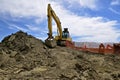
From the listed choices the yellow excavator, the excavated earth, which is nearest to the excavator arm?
the yellow excavator

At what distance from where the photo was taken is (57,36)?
33.2 m

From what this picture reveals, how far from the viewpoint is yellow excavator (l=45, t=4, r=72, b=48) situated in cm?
2942

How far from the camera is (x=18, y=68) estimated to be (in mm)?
23328

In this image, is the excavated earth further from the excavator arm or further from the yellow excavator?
the excavator arm

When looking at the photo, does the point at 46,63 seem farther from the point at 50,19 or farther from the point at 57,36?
the point at 57,36

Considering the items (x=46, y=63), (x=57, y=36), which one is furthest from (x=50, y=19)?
(x=46, y=63)

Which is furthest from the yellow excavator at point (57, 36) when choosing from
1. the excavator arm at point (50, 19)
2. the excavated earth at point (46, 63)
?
the excavated earth at point (46, 63)

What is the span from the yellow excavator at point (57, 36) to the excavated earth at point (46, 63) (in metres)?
0.89

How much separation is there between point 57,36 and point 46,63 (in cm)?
920

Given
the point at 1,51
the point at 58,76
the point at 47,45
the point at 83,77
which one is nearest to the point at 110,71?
the point at 83,77

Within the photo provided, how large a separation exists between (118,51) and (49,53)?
858 centimetres

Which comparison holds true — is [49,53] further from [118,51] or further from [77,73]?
[118,51]

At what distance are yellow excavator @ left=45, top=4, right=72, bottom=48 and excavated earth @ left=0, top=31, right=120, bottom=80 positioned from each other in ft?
2.92

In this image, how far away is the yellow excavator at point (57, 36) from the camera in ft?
96.5
